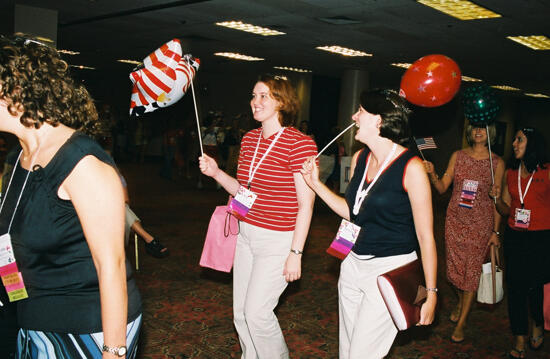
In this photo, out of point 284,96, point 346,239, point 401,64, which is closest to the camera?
point 346,239

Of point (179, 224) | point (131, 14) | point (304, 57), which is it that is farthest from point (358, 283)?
point (304, 57)

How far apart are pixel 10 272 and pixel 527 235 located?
10.9 feet

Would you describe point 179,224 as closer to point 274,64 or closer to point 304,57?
point 304,57

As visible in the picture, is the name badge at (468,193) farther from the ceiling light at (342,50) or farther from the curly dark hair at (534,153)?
the ceiling light at (342,50)

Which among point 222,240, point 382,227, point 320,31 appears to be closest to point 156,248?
point 222,240

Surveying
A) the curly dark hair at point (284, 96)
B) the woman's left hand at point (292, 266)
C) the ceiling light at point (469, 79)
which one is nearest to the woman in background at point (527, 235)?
the curly dark hair at point (284, 96)

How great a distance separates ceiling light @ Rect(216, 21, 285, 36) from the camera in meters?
8.89

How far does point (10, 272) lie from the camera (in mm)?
1316

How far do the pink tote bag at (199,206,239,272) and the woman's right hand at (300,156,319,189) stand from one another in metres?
0.57

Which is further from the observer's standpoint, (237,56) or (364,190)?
(237,56)

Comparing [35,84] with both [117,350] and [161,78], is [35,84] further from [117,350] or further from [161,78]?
[161,78]

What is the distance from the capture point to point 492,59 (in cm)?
1083

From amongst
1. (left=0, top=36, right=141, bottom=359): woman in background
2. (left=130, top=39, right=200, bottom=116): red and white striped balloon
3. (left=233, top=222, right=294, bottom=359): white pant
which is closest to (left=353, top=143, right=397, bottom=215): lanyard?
(left=233, top=222, right=294, bottom=359): white pant

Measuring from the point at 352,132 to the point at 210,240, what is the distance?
38.5ft
